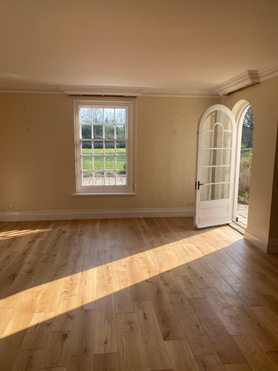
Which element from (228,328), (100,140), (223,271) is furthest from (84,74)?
(228,328)

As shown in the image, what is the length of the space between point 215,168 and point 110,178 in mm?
2141

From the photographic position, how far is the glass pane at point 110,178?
6020mm

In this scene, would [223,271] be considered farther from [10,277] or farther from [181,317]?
[10,277]

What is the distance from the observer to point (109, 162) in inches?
235

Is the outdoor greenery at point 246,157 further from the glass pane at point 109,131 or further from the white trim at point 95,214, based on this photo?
the glass pane at point 109,131

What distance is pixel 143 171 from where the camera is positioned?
19.6ft

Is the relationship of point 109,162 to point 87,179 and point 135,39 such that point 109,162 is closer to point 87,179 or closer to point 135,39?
point 87,179

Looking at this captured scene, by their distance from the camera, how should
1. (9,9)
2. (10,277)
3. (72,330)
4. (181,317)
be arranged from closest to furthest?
(9,9) < (72,330) < (181,317) < (10,277)

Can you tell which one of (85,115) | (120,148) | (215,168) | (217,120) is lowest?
(215,168)

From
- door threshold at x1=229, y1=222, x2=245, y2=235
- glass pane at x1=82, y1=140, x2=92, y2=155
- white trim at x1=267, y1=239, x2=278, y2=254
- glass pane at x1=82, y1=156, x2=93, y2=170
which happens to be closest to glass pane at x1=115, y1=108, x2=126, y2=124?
glass pane at x1=82, y1=140, x2=92, y2=155

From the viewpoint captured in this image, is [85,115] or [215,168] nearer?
[215,168]

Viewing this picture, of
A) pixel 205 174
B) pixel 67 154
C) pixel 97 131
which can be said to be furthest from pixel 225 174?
pixel 67 154

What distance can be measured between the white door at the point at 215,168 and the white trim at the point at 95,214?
89cm

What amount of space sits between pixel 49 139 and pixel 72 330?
400 cm
